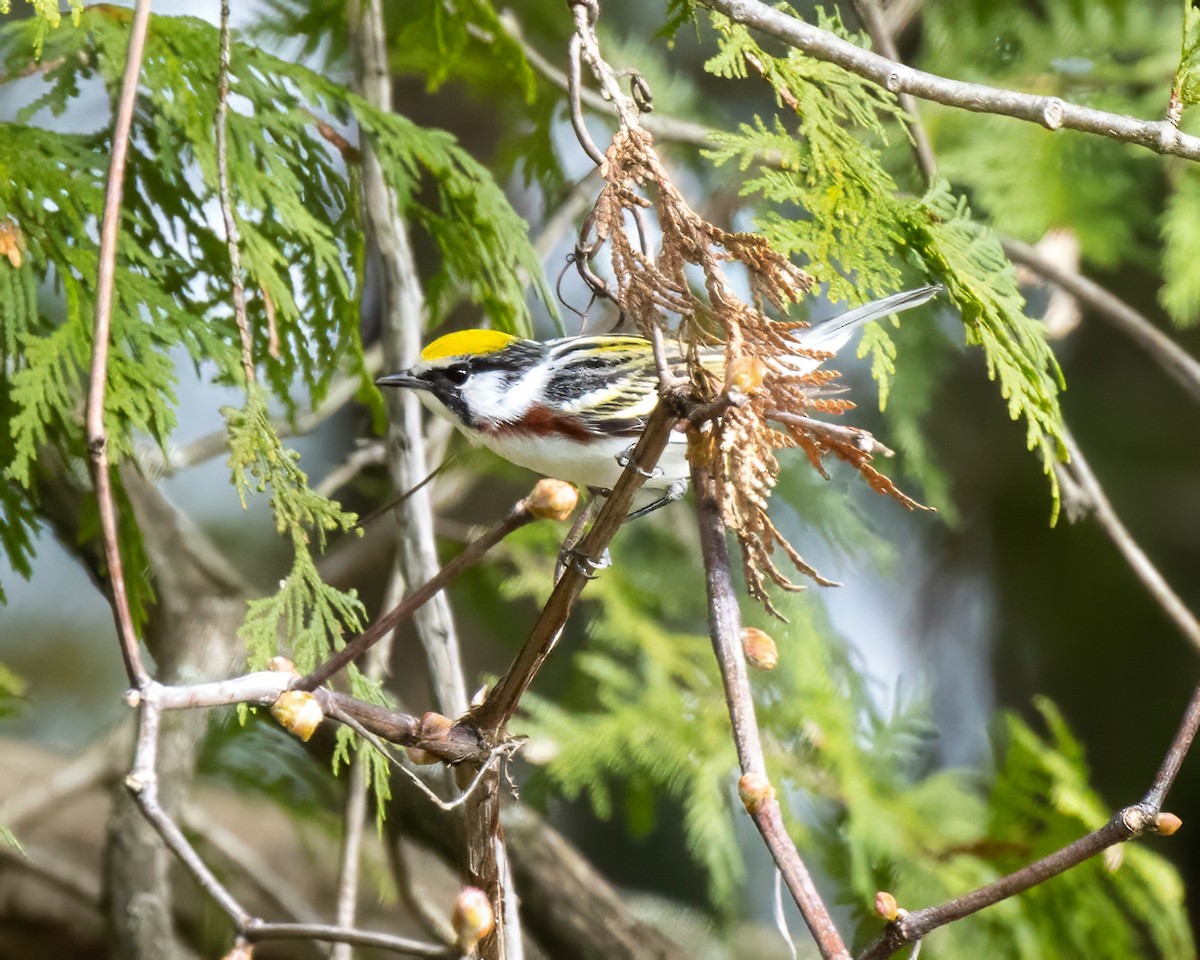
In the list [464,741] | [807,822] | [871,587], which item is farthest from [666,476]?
[871,587]

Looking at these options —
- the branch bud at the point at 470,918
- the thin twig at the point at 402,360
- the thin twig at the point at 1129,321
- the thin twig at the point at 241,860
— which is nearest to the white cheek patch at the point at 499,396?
the thin twig at the point at 402,360

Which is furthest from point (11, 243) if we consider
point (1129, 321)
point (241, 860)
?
point (1129, 321)

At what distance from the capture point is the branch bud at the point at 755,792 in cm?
79

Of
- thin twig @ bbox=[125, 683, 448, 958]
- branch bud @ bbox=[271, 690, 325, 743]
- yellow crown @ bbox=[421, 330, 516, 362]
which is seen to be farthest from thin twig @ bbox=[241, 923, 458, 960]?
yellow crown @ bbox=[421, 330, 516, 362]

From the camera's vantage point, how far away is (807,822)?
225 centimetres

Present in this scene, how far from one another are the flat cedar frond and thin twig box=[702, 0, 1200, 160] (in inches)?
10.5

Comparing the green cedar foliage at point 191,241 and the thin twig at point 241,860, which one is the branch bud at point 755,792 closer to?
the green cedar foliage at point 191,241

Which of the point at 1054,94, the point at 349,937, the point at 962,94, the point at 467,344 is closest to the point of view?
the point at 349,937

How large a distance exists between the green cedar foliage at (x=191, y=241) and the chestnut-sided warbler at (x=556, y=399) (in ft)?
0.44

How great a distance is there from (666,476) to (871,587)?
2000 mm

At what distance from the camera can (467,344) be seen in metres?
1.38

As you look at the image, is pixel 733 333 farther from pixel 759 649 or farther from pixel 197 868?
pixel 197 868

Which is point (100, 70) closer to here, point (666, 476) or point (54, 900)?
point (666, 476)

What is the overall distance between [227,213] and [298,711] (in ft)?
2.00
